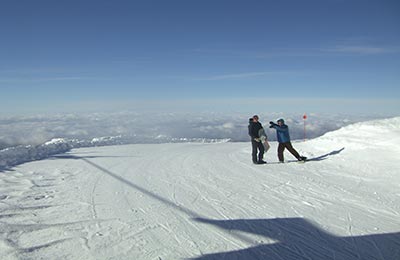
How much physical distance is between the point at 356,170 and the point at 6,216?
33.5 feet

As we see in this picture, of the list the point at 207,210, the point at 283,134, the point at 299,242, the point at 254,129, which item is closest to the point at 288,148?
the point at 283,134

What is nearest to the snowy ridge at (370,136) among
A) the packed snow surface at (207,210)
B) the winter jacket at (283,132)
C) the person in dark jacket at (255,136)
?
the packed snow surface at (207,210)

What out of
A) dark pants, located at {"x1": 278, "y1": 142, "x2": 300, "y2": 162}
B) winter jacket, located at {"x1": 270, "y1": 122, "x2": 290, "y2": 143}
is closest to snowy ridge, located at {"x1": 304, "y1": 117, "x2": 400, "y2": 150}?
dark pants, located at {"x1": 278, "y1": 142, "x2": 300, "y2": 162}

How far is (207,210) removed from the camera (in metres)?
5.93

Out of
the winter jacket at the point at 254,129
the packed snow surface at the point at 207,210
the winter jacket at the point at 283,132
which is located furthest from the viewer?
the winter jacket at the point at 254,129

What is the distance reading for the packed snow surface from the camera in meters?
4.23

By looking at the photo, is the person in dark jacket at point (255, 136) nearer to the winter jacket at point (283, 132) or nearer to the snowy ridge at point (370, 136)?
the winter jacket at point (283, 132)

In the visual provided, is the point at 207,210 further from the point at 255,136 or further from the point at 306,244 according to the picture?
the point at 255,136

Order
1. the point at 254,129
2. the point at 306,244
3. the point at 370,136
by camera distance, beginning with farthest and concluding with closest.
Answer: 1. the point at 370,136
2. the point at 254,129
3. the point at 306,244

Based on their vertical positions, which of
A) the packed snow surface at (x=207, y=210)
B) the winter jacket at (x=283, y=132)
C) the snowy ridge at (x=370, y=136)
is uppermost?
the winter jacket at (x=283, y=132)

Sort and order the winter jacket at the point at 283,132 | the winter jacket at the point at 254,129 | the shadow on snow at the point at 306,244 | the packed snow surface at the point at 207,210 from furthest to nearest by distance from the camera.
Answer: the winter jacket at the point at 254,129 < the winter jacket at the point at 283,132 < the packed snow surface at the point at 207,210 < the shadow on snow at the point at 306,244

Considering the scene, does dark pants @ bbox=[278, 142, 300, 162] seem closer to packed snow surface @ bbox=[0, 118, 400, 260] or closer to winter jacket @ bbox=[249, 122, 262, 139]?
packed snow surface @ bbox=[0, 118, 400, 260]

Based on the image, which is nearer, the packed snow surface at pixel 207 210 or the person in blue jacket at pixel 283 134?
the packed snow surface at pixel 207 210

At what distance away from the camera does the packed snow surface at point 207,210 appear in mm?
4227
